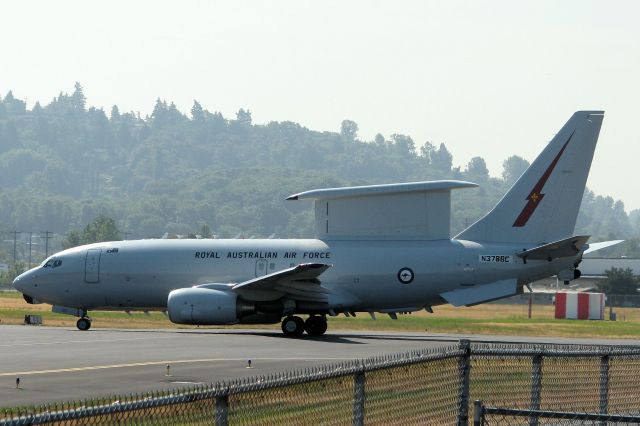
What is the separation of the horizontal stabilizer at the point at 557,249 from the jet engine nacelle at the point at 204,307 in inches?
377

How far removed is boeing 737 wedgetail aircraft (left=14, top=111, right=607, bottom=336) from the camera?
127 ft

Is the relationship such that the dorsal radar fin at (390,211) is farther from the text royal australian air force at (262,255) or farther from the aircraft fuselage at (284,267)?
the text royal australian air force at (262,255)

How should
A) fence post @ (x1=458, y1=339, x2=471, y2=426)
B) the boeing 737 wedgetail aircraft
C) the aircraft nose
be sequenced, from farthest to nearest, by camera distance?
1. the aircraft nose
2. the boeing 737 wedgetail aircraft
3. fence post @ (x1=458, y1=339, x2=471, y2=426)

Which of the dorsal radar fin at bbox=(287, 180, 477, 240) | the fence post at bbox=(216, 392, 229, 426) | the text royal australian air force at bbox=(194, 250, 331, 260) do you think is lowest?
the fence post at bbox=(216, 392, 229, 426)

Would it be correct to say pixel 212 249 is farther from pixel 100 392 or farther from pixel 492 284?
pixel 100 392

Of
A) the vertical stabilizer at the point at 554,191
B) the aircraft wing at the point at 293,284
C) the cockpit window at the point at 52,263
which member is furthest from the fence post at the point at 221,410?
the cockpit window at the point at 52,263

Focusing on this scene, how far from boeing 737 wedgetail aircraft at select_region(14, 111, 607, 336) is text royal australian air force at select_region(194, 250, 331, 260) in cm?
3

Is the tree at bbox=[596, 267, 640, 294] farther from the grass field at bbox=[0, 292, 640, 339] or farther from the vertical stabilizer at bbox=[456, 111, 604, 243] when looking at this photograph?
the vertical stabilizer at bbox=[456, 111, 604, 243]

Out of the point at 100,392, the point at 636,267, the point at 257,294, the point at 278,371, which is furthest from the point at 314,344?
the point at 636,267

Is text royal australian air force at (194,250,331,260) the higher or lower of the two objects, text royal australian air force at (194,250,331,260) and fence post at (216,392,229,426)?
the higher

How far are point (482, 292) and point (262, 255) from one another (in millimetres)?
7589

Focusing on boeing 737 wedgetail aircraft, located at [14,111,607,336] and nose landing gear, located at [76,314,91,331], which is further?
nose landing gear, located at [76,314,91,331]

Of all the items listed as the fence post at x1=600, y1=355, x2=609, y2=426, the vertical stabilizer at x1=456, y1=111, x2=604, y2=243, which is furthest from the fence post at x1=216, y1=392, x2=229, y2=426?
the vertical stabilizer at x1=456, y1=111, x2=604, y2=243

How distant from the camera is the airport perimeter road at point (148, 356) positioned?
70.1 feet
